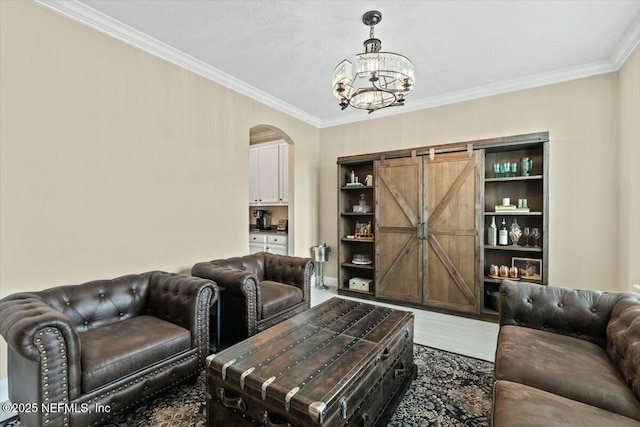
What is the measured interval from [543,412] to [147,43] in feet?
12.9

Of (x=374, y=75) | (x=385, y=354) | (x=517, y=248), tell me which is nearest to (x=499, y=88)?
(x=517, y=248)

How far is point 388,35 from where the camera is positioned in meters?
2.71

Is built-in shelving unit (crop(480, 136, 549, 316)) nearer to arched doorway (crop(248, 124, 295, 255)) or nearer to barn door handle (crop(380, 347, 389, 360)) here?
barn door handle (crop(380, 347, 389, 360))

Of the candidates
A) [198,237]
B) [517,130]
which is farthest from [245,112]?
[517,130]

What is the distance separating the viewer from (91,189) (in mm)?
2508

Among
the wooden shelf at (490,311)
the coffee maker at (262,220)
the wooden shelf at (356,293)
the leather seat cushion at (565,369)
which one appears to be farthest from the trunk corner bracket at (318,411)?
the coffee maker at (262,220)

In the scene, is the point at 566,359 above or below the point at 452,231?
below

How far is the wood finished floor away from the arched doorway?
7.55 ft

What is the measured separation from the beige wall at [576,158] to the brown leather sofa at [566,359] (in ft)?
5.46

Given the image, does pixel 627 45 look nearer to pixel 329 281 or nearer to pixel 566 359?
pixel 566 359

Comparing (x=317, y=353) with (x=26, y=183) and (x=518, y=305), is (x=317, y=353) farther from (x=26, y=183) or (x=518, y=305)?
(x=26, y=183)

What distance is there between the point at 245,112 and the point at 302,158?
4.44 ft

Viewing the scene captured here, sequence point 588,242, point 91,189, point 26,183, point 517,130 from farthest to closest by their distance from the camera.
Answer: point 517,130
point 588,242
point 91,189
point 26,183

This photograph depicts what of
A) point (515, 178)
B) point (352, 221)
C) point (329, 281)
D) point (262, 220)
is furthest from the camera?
point (262, 220)
